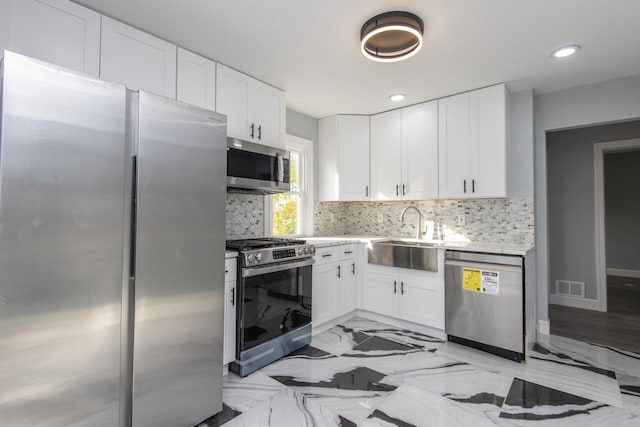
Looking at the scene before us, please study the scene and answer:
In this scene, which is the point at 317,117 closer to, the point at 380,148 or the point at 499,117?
the point at 380,148

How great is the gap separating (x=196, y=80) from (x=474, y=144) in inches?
100

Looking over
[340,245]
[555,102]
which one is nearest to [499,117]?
[555,102]

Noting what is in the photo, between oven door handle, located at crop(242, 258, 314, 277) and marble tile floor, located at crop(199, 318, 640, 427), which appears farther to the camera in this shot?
oven door handle, located at crop(242, 258, 314, 277)

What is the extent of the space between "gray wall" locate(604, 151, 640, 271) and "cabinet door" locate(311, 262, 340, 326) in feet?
18.8

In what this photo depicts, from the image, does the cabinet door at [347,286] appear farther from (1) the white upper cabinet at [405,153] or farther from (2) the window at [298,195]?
(1) the white upper cabinet at [405,153]

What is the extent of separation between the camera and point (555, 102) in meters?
3.14

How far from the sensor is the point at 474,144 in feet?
10.1

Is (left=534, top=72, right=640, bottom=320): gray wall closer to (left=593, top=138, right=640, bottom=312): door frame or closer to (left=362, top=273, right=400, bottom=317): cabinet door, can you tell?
(left=593, top=138, right=640, bottom=312): door frame

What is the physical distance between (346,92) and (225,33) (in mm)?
1358

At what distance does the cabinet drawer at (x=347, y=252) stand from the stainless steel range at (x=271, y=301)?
575 mm

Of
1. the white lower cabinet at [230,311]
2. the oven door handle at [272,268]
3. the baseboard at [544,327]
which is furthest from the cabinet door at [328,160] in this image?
the baseboard at [544,327]

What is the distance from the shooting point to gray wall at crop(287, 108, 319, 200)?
370 centimetres

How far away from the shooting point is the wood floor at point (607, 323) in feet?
9.63

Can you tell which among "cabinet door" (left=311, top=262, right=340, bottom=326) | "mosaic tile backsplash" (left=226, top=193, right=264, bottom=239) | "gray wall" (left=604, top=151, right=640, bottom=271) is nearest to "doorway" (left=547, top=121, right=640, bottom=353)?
"gray wall" (left=604, top=151, right=640, bottom=271)
